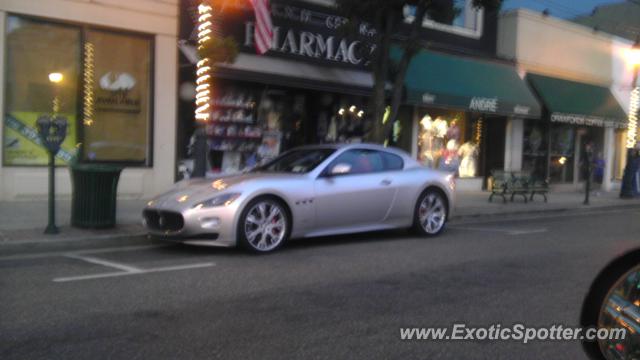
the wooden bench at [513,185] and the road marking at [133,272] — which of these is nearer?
the road marking at [133,272]

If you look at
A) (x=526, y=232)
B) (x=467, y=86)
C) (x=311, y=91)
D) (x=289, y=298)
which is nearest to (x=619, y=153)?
(x=467, y=86)

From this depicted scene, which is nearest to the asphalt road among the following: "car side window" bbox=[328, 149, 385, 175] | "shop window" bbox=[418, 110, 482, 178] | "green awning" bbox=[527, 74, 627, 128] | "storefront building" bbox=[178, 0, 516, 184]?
"car side window" bbox=[328, 149, 385, 175]

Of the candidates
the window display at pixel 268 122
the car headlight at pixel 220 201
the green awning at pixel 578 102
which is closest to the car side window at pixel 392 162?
the car headlight at pixel 220 201

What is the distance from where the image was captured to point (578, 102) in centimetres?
2220

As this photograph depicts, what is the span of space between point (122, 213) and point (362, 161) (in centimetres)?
430

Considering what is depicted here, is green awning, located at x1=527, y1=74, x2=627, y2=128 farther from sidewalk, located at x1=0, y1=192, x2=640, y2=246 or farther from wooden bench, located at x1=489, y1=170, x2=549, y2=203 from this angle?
wooden bench, located at x1=489, y1=170, x2=549, y2=203

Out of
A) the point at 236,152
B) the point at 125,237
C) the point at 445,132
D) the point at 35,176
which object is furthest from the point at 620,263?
the point at 445,132

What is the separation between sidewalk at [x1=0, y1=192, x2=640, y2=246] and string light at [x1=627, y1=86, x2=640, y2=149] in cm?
765

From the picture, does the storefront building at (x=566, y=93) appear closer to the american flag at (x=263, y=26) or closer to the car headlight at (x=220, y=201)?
the american flag at (x=263, y=26)

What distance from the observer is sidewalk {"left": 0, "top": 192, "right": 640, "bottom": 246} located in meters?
8.93

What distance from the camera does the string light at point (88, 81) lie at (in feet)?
41.9

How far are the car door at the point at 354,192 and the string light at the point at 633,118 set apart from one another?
19.0 meters

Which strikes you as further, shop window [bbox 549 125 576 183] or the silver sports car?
shop window [bbox 549 125 576 183]

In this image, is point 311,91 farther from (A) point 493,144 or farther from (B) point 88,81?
(A) point 493,144
